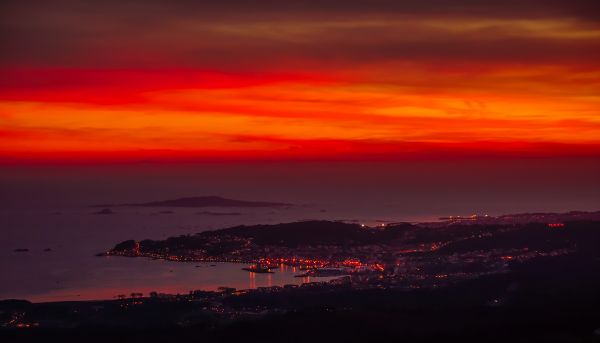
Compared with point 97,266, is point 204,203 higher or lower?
higher

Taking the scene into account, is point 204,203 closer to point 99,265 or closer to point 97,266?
point 99,265

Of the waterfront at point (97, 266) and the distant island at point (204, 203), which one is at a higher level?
the distant island at point (204, 203)

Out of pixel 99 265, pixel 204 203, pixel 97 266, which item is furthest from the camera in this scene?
pixel 204 203

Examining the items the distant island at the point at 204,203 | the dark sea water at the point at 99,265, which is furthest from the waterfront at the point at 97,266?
the distant island at the point at 204,203

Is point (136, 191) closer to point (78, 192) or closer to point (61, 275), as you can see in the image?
point (78, 192)

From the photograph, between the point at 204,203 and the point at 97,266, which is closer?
the point at 97,266

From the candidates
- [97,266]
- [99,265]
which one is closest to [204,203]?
[99,265]

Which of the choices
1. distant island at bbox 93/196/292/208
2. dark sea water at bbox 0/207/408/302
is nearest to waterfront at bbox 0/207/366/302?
dark sea water at bbox 0/207/408/302

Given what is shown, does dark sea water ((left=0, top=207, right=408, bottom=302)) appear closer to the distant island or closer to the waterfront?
the waterfront

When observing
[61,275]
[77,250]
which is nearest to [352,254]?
[61,275]

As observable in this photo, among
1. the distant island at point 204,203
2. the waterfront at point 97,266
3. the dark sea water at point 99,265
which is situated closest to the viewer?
the waterfront at point 97,266

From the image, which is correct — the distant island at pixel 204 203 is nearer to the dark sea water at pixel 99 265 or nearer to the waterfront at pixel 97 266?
the dark sea water at pixel 99 265
